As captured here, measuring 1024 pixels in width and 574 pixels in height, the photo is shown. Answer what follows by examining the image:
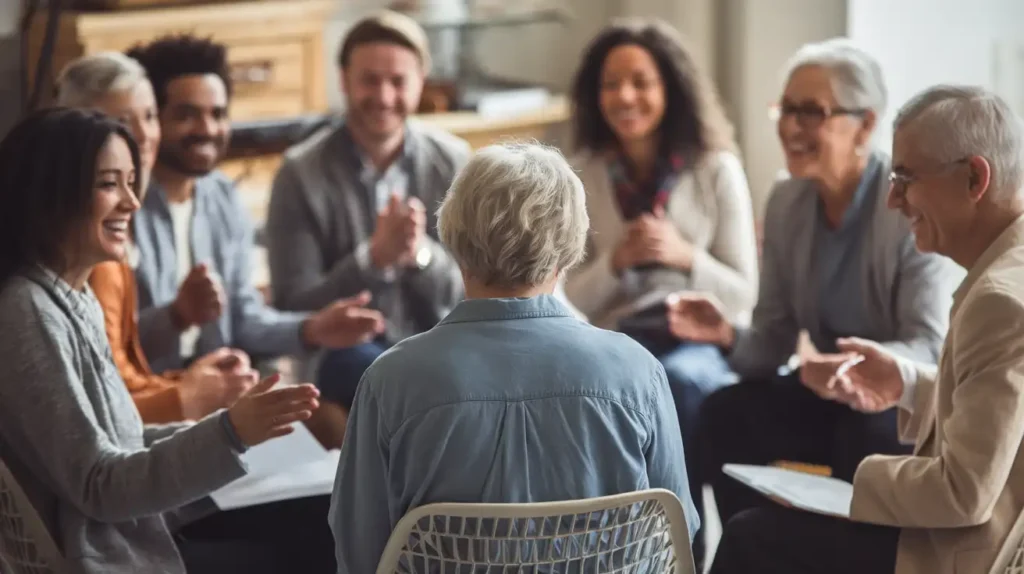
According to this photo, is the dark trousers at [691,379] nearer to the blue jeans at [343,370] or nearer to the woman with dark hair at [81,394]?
the blue jeans at [343,370]

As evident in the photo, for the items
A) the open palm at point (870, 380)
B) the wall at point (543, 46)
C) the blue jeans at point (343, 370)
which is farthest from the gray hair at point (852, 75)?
the wall at point (543, 46)

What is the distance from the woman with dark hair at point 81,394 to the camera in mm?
1790

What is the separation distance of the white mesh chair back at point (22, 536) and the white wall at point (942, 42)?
2.78m

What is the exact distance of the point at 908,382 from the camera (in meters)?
2.25

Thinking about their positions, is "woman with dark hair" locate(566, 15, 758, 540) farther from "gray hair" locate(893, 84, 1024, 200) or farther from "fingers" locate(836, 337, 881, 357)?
"gray hair" locate(893, 84, 1024, 200)

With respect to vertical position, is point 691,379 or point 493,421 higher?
point 493,421

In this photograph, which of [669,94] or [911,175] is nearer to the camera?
[911,175]

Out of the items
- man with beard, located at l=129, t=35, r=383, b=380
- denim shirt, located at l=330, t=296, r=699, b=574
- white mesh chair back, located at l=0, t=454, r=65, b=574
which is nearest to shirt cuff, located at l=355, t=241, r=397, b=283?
man with beard, located at l=129, t=35, r=383, b=380

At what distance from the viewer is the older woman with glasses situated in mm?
2664

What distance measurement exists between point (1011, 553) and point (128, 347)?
5.07 ft

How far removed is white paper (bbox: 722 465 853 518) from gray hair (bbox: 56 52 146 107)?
1453 mm

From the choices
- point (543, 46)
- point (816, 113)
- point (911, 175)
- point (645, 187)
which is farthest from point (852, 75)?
point (543, 46)

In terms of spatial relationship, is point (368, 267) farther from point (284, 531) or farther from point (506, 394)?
point (506, 394)

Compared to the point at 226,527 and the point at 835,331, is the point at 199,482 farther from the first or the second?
the point at 835,331
